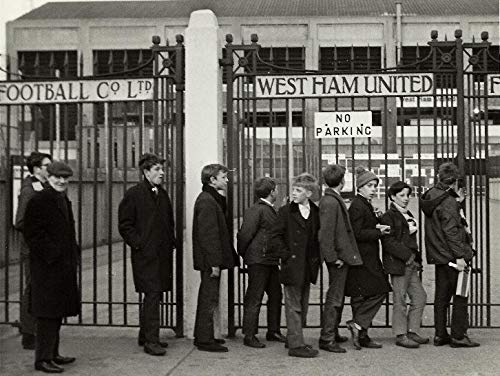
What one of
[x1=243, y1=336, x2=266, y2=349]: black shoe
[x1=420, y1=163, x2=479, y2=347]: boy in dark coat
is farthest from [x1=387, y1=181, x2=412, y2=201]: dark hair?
[x1=243, y1=336, x2=266, y2=349]: black shoe

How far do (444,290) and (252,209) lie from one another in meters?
2.00

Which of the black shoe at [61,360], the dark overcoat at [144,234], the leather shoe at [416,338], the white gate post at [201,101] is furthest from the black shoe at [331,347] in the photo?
the black shoe at [61,360]

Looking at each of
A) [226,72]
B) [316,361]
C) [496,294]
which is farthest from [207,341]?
[496,294]

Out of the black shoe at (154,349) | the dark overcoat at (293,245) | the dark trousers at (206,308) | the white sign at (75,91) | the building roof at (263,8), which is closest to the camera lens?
the dark overcoat at (293,245)

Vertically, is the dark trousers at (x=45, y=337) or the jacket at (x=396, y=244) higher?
the jacket at (x=396, y=244)

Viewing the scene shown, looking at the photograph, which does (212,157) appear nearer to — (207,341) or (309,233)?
(309,233)

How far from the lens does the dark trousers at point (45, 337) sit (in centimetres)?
587

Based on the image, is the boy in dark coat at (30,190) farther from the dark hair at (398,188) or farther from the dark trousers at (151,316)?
the dark hair at (398,188)

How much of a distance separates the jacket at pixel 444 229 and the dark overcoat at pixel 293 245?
114 centimetres

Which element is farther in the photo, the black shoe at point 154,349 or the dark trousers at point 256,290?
the dark trousers at point 256,290

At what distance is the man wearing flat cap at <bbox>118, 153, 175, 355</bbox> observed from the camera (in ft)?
21.1

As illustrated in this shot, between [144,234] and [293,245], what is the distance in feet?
4.49

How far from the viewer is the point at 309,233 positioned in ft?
21.1

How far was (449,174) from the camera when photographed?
21.9ft
